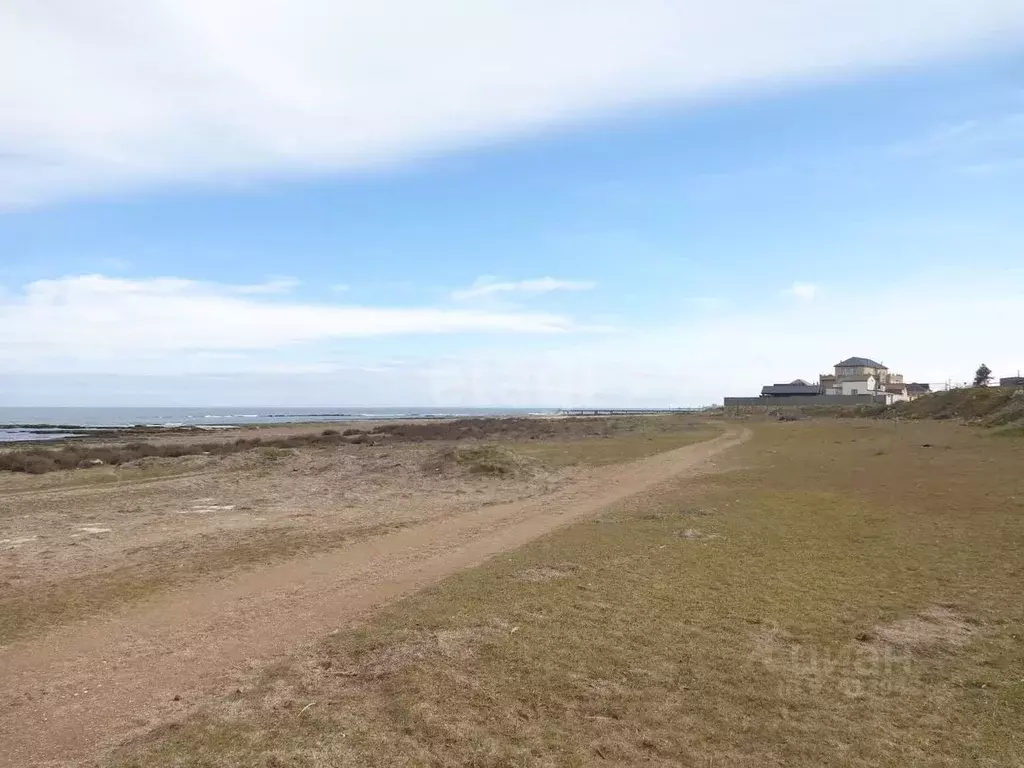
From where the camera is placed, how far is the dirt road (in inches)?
224

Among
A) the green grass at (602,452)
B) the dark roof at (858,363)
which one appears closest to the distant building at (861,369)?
the dark roof at (858,363)

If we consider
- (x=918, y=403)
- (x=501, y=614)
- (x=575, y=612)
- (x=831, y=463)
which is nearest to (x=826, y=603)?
(x=575, y=612)

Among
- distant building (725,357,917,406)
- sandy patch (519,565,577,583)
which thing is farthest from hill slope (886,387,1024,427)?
sandy patch (519,565,577,583)

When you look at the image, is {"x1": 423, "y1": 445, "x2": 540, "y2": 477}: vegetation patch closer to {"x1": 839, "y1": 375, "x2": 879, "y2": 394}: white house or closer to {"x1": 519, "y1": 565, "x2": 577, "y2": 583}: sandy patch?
{"x1": 519, "y1": 565, "x2": 577, "y2": 583}: sandy patch

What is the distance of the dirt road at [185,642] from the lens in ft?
18.6

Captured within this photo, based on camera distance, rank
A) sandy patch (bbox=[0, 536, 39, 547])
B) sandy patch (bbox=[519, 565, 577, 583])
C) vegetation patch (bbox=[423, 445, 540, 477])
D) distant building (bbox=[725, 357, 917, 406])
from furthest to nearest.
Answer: distant building (bbox=[725, 357, 917, 406])
vegetation patch (bbox=[423, 445, 540, 477])
sandy patch (bbox=[0, 536, 39, 547])
sandy patch (bbox=[519, 565, 577, 583])

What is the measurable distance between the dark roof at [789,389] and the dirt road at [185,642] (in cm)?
10798

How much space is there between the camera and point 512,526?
49.7 feet

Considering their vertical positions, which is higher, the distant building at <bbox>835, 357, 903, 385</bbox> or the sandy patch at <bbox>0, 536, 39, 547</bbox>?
the distant building at <bbox>835, 357, 903, 385</bbox>

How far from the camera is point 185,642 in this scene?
25.4ft

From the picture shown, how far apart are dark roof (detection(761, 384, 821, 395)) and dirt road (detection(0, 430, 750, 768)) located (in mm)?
107983

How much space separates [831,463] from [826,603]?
18.8 metres

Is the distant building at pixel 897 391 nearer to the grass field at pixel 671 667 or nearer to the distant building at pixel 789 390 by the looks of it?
the distant building at pixel 789 390

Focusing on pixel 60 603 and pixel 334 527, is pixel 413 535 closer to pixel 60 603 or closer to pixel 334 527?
pixel 334 527
